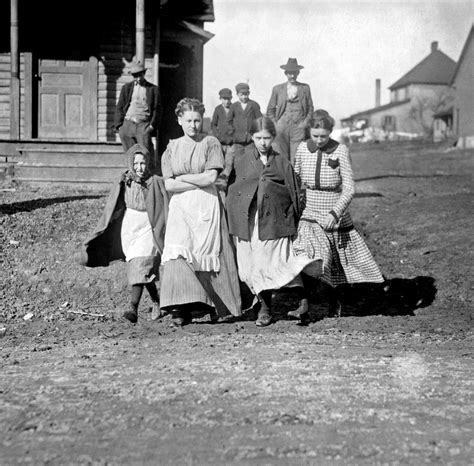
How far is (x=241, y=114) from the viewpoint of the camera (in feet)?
44.5

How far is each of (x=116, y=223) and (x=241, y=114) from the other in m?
5.86

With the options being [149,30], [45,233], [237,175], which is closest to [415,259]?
[237,175]

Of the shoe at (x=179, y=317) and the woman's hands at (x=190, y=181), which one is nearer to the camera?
the woman's hands at (x=190, y=181)

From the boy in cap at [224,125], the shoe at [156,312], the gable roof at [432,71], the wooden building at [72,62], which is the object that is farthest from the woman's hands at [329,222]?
the gable roof at [432,71]

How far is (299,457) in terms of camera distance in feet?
13.0

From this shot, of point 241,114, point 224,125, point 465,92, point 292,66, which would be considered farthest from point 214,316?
point 465,92

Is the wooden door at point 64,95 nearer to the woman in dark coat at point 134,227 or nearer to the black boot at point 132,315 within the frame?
the woman in dark coat at point 134,227

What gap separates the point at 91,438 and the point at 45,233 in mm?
7398


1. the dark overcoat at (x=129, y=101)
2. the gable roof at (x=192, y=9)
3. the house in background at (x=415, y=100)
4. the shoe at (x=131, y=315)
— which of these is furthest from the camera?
the house in background at (x=415, y=100)

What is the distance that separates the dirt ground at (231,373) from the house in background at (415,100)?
238 ft

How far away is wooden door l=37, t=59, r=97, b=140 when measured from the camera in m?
18.5

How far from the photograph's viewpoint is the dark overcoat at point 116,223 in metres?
7.89

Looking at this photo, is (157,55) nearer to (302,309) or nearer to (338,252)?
(338,252)

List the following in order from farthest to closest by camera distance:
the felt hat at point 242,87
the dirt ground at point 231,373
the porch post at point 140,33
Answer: the porch post at point 140,33 → the felt hat at point 242,87 → the dirt ground at point 231,373
